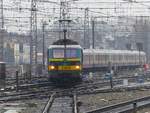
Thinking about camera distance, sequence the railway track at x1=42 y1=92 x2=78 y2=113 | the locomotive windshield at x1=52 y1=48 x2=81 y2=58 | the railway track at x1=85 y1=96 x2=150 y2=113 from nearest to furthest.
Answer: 1. the railway track at x1=85 y1=96 x2=150 y2=113
2. the railway track at x1=42 y1=92 x2=78 y2=113
3. the locomotive windshield at x1=52 y1=48 x2=81 y2=58

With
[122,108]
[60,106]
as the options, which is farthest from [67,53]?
[122,108]

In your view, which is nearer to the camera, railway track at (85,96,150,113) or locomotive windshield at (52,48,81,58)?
railway track at (85,96,150,113)

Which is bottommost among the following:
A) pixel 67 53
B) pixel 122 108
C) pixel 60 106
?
pixel 60 106

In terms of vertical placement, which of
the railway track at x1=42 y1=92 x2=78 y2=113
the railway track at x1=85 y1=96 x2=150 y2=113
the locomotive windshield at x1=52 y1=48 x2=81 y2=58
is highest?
the locomotive windshield at x1=52 y1=48 x2=81 y2=58

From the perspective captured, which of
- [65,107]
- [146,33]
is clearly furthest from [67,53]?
[146,33]

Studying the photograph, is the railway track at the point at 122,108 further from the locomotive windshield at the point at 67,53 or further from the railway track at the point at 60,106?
the locomotive windshield at the point at 67,53

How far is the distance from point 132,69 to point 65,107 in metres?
47.9

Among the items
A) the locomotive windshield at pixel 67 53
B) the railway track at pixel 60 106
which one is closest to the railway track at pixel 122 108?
the railway track at pixel 60 106

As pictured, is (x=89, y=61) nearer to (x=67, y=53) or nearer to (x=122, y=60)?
(x=122, y=60)

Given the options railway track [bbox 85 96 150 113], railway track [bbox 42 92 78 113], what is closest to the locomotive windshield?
railway track [bbox 42 92 78 113]

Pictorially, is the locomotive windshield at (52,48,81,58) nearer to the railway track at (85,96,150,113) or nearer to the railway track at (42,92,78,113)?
the railway track at (42,92,78,113)

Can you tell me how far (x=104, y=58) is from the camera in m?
54.9

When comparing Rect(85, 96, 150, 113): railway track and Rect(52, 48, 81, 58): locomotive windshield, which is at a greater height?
Rect(52, 48, 81, 58): locomotive windshield

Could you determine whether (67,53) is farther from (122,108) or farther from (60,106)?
A: (122,108)
